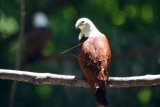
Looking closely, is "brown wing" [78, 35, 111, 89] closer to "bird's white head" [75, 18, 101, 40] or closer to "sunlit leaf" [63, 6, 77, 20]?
"bird's white head" [75, 18, 101, 40]

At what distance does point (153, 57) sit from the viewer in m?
9.81

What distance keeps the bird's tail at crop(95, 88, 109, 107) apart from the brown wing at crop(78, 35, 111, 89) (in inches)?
1.5

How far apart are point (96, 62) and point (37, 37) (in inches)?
238

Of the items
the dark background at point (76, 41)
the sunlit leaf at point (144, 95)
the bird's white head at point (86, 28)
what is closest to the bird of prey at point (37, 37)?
the dark background at point (76, 41)

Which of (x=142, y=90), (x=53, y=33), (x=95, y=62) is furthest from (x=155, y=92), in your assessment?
(x=95, y=62)

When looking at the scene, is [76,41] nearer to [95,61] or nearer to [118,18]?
[118,18]

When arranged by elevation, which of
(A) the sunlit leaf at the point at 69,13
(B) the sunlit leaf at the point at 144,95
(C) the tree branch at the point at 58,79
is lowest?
(B) the sunlit leaf at the point at 144,95

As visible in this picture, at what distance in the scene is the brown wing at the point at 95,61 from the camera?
194 inches

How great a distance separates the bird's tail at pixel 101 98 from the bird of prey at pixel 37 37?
5.80 metres

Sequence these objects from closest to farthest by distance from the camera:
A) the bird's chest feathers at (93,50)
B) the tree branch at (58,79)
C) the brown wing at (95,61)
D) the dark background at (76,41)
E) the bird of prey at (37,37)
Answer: the tree branch at (58,79), the brown wing at (95,61), the bird's chest feathers at (93,50), the dark background at (76,41), the bird of prey at (37,37)

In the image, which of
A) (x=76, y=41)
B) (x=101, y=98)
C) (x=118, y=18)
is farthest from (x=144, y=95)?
(x=101, y=98)

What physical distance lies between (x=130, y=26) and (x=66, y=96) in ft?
4.43

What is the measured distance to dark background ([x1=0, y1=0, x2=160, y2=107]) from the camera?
9.69m

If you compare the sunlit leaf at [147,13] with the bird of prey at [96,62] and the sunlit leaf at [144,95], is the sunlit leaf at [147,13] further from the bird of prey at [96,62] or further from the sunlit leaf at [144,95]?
the bird of prey at [96,62]
